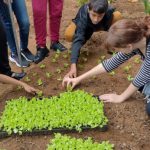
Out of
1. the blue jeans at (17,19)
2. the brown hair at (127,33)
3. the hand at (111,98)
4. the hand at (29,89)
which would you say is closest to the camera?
the brown hair at (127,33)

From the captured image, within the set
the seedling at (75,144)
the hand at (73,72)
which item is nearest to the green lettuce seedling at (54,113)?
the seedling at (75,144)

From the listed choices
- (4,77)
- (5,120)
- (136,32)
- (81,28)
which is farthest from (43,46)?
(136,32)

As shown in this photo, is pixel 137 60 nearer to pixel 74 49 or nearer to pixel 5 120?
pixel 74 49

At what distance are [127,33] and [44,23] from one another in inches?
63.2

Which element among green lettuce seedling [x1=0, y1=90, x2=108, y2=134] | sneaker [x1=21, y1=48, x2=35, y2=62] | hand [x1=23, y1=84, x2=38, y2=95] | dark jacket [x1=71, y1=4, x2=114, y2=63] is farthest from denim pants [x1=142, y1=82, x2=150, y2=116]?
sneaker [x1=21, y1=48, x2=35, y2=62]

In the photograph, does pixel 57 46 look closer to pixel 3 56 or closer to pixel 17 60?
pixel 17 60

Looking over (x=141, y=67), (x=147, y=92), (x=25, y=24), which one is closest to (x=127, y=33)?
(x=141, y=67)

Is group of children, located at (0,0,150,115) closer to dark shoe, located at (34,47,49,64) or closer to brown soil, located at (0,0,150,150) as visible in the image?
dark shoe, located at (34,47,49,64)

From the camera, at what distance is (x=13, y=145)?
11.2 ft

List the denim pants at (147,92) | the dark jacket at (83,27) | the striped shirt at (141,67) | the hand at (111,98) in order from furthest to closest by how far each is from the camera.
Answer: the dark jacket at (83,27)
the hand at (111,98)
the denim pants at (147,92)
the striped shirt at (141,67)

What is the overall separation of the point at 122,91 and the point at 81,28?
2.82 feet

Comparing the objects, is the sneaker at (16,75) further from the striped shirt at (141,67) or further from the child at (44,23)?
the striped shirt at (141,67)

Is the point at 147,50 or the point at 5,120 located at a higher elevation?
the point at 147,50

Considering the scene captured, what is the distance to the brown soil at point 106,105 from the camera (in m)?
3.38
